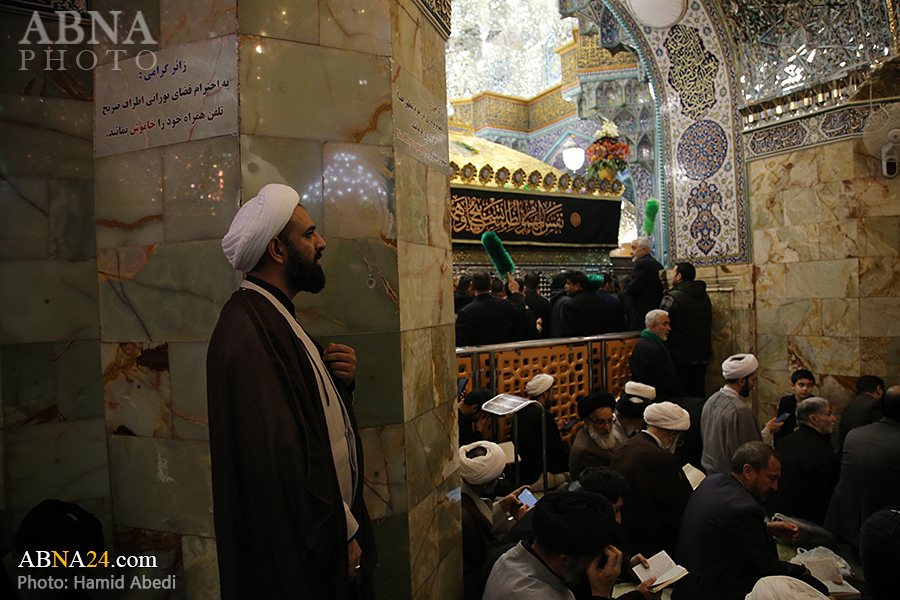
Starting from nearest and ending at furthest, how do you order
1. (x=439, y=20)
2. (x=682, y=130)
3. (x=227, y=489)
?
(x=227, y=489) < (x=439, y=20) < (x=682, y=130)

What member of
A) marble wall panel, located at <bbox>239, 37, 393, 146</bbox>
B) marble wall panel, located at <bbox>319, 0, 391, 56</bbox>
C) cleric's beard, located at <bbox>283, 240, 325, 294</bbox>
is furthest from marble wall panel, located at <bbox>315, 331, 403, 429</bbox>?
marble wall panel, located at <bbox>319, 0, 391, 56</bbox>

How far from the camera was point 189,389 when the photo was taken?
1.78 metres

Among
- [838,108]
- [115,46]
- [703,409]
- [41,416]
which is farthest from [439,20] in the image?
[838,108]

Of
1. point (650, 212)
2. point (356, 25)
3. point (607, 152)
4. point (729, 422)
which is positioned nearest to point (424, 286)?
point (356, 25)

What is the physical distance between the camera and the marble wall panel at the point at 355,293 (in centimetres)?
177

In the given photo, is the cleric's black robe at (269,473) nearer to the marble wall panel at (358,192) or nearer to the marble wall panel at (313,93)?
the marble wall panel at (358,192)

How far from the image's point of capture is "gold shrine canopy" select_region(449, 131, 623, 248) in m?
6.36

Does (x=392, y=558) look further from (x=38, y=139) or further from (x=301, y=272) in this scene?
(x=38, y=139)

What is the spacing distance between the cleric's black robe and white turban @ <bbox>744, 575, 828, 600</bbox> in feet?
4.34

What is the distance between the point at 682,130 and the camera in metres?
5.81

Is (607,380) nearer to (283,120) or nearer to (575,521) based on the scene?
(575,521)

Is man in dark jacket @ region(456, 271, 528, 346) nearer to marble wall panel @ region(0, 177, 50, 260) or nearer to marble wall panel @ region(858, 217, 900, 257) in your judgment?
marble wall panel @ region(0, 177, 50, 260)

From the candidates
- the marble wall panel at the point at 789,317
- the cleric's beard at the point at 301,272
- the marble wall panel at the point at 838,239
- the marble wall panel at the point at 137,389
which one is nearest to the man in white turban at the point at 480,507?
the marble wall panel at the point at 137,389

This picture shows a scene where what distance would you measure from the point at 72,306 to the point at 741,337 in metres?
5.34
